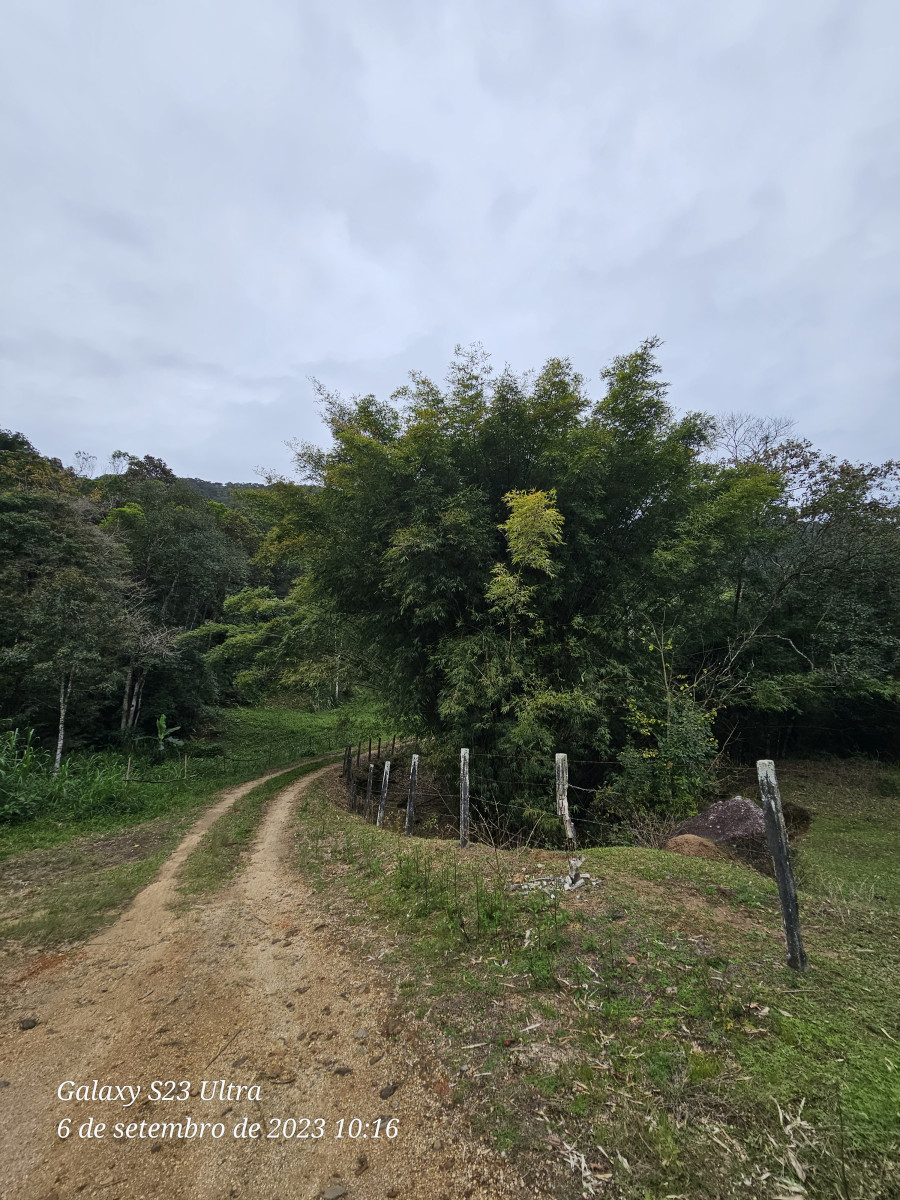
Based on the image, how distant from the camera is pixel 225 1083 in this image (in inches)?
107

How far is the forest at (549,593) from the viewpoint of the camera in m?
8.05

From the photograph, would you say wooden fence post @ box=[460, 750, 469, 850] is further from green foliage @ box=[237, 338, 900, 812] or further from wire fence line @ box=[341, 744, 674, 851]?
green foliage @ box=[237, 338, 900, 812]

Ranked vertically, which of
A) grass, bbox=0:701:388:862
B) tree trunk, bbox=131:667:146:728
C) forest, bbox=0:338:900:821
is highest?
forest, bbox=0:338:900:821

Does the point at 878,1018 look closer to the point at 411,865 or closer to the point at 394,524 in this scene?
the point at 411,865

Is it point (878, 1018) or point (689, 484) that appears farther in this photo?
point (689, 484)

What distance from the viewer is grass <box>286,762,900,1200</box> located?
1886 millimetres

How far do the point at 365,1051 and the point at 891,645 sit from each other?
41.9 feet

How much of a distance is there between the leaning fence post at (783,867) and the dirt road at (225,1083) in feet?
7.22

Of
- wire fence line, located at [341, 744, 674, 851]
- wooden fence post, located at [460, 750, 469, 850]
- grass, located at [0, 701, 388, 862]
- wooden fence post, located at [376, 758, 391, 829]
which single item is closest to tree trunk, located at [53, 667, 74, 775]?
grass, located at [0, 701, 388, 862]

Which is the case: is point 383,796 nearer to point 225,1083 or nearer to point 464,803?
point 464,803

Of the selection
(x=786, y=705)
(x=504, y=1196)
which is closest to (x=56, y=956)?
(x=504, y=1196)

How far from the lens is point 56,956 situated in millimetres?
4340

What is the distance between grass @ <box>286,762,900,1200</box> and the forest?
117 inches

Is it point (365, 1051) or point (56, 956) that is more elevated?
point (365, 1051)
